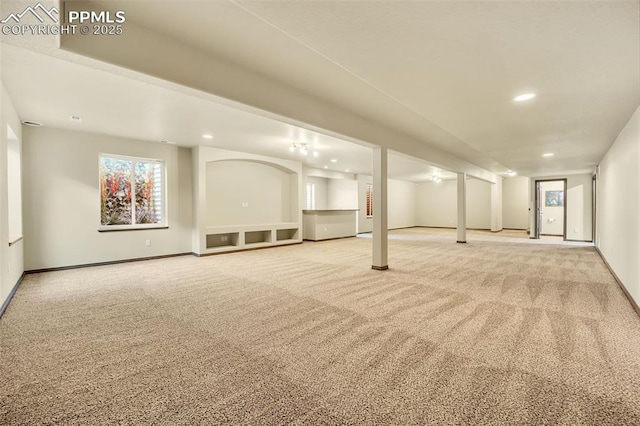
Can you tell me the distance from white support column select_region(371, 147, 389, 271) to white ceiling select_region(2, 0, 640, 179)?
67cm

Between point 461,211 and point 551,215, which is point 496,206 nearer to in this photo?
point 551,215

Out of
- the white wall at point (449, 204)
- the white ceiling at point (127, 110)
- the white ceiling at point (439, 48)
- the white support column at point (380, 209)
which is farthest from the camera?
the white wall at point (449, 204)

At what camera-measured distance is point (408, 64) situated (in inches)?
116

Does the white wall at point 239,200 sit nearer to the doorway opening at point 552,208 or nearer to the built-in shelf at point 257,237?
the built-in shelf at point 257,237

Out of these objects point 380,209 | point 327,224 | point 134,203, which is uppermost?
point 134,203

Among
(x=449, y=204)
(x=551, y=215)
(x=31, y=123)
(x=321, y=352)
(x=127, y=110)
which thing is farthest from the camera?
(x=449, y=204)

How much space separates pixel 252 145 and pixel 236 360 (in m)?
5.51

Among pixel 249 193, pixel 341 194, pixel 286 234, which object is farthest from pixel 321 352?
pixel 341 194

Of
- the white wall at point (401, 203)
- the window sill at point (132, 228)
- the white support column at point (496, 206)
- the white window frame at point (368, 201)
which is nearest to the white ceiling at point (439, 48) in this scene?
the window sill at point (132, 228)

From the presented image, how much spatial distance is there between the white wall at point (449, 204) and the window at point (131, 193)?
41.5 feet

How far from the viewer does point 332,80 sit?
345 cm

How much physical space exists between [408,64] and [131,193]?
6.30 meters

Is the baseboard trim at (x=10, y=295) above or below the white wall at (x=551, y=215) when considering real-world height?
below

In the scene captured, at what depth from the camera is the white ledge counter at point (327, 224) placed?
10.3m
